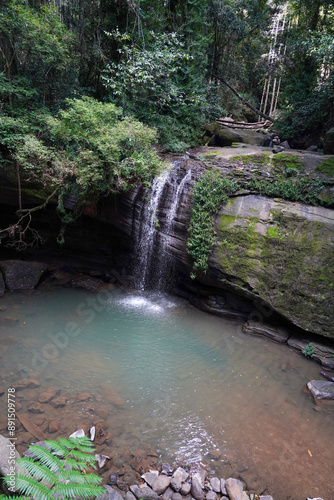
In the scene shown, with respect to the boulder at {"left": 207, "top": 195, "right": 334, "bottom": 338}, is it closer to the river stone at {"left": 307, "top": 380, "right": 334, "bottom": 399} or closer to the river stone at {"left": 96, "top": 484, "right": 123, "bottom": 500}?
the river stone at {"left": 307, "top": 380, "right": 334, "bottom": 399}

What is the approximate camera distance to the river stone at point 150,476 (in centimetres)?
362

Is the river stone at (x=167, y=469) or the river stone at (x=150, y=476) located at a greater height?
the river stone at (x=150, y=476)

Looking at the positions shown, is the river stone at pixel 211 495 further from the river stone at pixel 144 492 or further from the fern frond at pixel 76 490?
the fern frond at pixel 76 490

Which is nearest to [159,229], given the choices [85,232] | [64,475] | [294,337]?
[85,232]

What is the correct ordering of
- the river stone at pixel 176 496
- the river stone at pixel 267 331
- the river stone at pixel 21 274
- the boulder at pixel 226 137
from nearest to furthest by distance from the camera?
the river stone at pixel 176 496, the river stone at pixel 267 331, the river stone at pixel 21 274, the boulder at pixel 226 137

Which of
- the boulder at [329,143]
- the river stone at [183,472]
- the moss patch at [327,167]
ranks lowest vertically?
the river stone at [183,472]

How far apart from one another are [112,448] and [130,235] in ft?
19.8

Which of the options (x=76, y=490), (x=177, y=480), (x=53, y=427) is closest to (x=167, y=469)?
(x=177, y=480)

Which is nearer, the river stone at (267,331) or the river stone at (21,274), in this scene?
the river stone at (267,331)

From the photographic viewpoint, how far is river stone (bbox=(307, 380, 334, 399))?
5.48 meters

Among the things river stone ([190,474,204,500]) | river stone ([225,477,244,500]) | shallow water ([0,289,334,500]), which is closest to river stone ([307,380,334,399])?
shallow water ([0,289,334,500])

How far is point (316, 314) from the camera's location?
6.63 metres

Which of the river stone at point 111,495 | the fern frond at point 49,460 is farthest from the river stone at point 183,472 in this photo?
the fern frond at point 49,460

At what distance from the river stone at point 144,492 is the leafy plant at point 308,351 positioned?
4.64m
